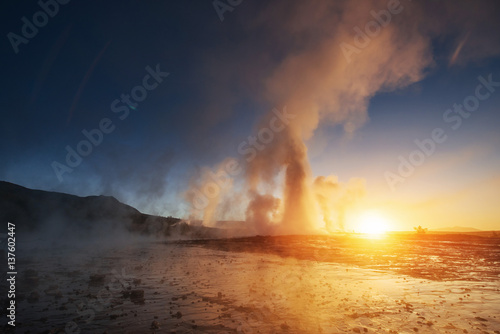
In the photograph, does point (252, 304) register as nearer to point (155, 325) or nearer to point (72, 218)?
point (155, 325)

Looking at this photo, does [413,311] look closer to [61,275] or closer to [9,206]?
[61,275]

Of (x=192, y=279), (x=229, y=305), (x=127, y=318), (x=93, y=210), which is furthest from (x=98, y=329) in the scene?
(x=93, y=210)

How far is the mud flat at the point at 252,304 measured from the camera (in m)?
8.59

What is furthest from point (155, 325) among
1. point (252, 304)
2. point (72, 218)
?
point (72, 218)

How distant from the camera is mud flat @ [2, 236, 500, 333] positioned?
28.2 feet

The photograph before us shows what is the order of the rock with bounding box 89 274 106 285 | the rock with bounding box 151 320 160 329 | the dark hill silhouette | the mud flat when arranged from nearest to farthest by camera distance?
1. the rock with bounding box 151 320 160 329
2. the mud flat
3. the rock with bounding box 89 274 106 285
4. the dark hill silhouette

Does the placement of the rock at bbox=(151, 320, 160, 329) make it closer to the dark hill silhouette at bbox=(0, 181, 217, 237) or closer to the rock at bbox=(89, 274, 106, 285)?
the rock at bbox=(89, 274, 106, 285)

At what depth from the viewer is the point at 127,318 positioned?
912 centimetres

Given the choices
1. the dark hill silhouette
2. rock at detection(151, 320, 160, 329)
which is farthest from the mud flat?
the dark hill silhouette

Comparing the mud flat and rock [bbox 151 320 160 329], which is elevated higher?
rock [bbox 151 320 160 329]

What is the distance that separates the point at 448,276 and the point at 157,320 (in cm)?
2276

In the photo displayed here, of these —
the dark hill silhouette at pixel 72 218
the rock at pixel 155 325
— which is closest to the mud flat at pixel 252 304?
the rock at pixel 155 325

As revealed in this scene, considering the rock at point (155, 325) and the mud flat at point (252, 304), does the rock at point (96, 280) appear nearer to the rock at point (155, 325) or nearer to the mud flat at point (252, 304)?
the mud flat at point (252, 304)

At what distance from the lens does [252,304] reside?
36.6 ft
